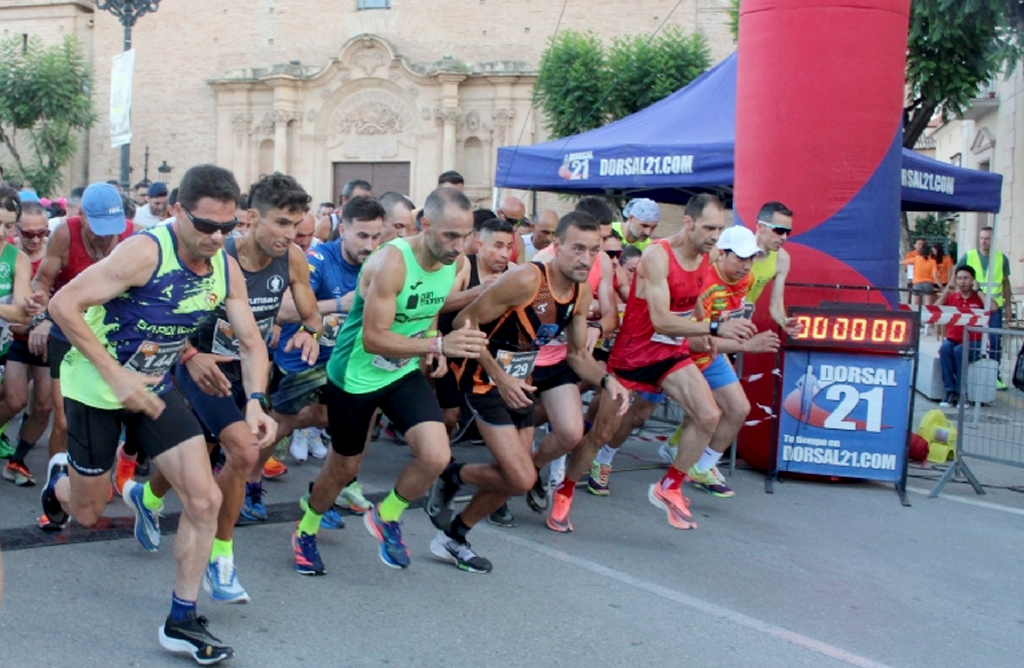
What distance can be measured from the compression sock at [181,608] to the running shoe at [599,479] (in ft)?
12.4

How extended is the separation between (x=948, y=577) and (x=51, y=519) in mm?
4752

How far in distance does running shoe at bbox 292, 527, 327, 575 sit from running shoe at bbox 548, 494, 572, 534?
5.28 feet

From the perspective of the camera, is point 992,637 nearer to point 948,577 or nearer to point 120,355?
point 948,577

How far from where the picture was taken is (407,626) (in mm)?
4613

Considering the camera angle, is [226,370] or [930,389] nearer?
[226,370]

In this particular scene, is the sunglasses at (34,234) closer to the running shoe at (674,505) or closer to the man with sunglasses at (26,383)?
the man with sunglasses at (26,383)

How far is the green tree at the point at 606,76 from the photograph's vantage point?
3086 centimetres

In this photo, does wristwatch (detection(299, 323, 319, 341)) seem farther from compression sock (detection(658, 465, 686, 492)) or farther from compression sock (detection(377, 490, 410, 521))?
compression sock (detection(658, 465, 686, 492))

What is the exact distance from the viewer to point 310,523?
5301 millimetres

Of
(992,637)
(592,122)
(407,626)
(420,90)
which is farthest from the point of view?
(420,90)

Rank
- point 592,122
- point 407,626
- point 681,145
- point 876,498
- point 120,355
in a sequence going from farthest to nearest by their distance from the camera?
point 592,122, point 681,145, point 876,498, point 407,626, point 120,355

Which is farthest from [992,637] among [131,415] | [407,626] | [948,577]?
[131,415]

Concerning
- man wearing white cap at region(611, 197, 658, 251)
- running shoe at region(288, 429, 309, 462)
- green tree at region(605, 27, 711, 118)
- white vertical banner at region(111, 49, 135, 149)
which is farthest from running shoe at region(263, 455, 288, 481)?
green tree at region(605, 27, 711, 118)

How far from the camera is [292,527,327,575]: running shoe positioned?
17.2ft
